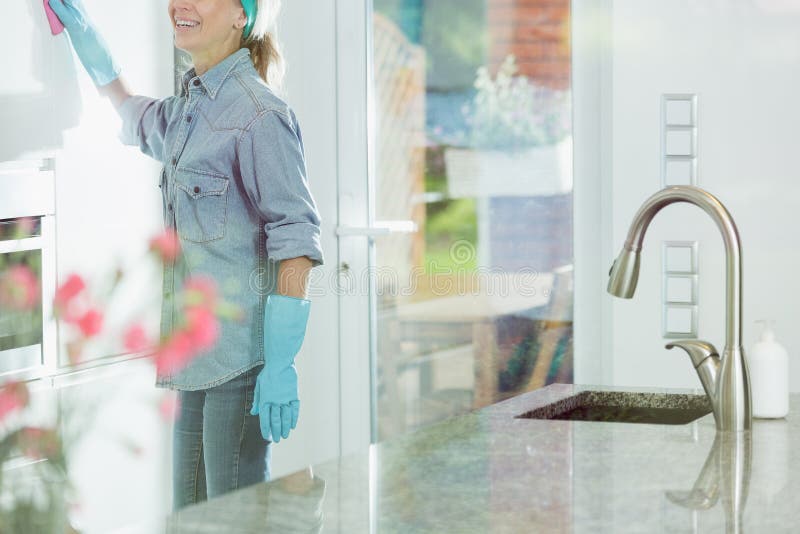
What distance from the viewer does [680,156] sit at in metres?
2.94

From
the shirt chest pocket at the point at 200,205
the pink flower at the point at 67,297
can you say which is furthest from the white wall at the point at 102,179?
the pink flower at the point at 67,297

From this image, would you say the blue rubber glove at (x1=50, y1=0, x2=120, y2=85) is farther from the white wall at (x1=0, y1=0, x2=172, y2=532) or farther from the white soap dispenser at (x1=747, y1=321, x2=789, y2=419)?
the white soap dispenser at (x1=747, y1=321, x2=789, y2=419)

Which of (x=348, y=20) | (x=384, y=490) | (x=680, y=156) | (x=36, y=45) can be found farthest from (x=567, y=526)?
(x=348, y=20)

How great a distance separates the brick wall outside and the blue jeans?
4.03ft

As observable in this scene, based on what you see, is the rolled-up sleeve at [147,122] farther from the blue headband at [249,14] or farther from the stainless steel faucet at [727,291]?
the stainless steel faucet at [727,291]

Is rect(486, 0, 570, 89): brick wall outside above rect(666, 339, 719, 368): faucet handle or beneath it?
above

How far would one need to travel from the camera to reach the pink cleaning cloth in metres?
2.38

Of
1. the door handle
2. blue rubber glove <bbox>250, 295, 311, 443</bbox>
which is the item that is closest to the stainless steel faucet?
blue rubber glove <bbox>250, 295, 311, 443</bbox>

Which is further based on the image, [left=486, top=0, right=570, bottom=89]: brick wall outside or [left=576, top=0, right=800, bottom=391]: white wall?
[left=486, top=0, right=570, bottom=89]: brick wall outside

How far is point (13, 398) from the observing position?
0.49 metres

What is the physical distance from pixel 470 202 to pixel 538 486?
7.40 feet

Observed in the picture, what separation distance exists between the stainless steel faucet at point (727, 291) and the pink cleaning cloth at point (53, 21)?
4.47 ft

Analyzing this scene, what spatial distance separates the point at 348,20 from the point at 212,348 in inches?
52.7

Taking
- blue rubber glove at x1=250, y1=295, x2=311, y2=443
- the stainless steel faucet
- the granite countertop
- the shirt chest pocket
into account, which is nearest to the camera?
the granite countertop
